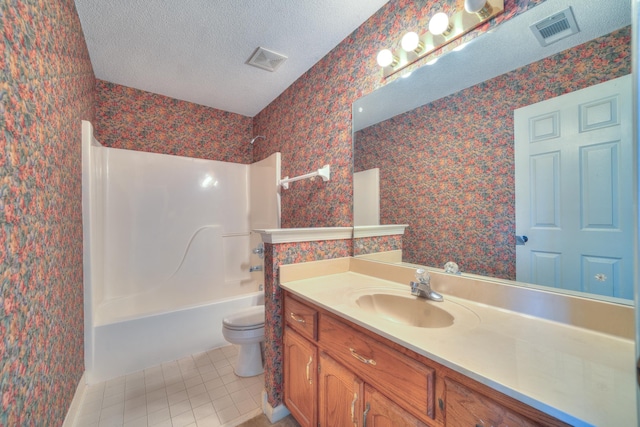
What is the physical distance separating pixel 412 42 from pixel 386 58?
16 centimetres

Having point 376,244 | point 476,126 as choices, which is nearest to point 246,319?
point 376,244

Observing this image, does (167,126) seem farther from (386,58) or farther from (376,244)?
(376,244)

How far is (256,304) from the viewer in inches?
98.4

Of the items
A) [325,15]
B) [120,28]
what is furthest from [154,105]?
[325,15]

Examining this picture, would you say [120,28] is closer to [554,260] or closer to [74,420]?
[74,420]

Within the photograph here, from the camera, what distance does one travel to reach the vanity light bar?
109cm

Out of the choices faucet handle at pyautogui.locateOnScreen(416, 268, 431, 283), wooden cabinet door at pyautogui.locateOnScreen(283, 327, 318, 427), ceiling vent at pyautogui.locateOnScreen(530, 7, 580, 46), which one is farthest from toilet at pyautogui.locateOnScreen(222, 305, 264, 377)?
ceiling vent at pyautogui.locateOnScreen(530, 7, 580, 46)

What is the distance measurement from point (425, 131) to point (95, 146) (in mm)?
2498

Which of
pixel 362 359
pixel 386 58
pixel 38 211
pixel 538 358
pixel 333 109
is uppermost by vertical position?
pixel 386 58

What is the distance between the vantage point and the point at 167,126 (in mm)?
2729

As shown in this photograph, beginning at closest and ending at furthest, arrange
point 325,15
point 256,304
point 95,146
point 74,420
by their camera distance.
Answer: point 74,420 < point 325,15 < point 95,146 < point 256,304

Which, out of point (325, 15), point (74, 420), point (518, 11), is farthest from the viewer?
point (325, 15)

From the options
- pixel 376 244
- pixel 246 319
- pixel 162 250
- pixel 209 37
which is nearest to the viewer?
pixel 376 244

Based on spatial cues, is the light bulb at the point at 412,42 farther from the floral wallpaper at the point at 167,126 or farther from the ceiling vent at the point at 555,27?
the floral wallpaper at the point at 167,126
